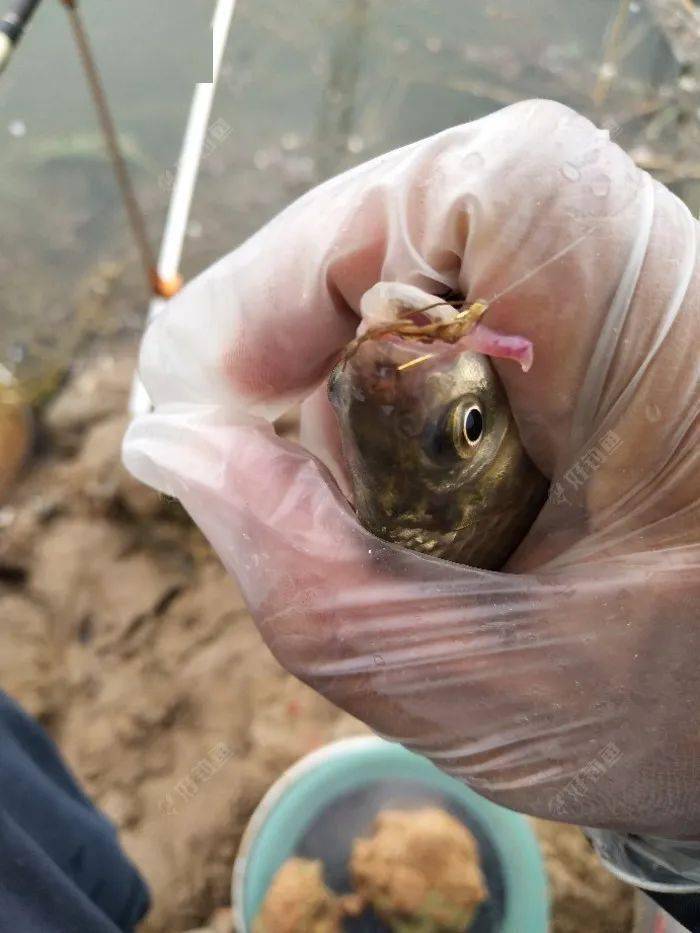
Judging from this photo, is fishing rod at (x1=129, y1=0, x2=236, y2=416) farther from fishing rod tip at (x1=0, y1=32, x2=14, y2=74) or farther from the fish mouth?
the fish mouth

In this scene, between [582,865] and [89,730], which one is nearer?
[582,865]

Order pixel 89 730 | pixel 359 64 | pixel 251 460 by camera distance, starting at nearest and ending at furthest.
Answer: pixel 251 460, pixel 89 730, pixel 359 64

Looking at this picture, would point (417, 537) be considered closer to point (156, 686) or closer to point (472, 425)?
point (472, 425)

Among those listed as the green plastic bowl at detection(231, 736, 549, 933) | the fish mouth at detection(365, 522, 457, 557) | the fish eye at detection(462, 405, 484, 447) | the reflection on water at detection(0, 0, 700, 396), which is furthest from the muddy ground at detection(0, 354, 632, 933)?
the fish eye at detection(462, 405, 484, 447)

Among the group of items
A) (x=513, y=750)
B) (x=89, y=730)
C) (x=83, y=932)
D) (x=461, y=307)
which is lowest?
(x=89, y=730)

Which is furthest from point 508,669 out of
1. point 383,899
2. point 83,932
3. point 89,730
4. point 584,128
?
point 89,730

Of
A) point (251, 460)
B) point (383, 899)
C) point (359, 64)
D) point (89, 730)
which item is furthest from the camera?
point (359, 64)

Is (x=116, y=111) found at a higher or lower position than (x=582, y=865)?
higher

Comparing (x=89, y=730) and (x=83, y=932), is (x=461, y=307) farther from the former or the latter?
(x=89, y=730)
